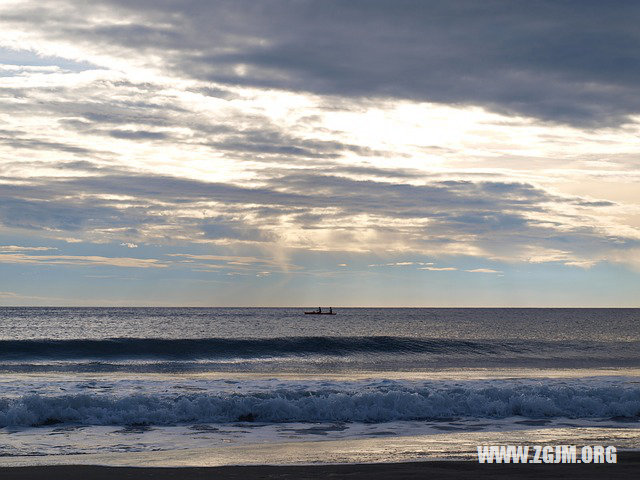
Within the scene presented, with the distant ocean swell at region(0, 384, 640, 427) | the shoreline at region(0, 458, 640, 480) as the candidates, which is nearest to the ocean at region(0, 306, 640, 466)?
the distant ocean swell at region(0, 384, 640, 427)

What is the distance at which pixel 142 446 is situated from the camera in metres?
14.1

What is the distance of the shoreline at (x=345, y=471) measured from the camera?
36.1 ft

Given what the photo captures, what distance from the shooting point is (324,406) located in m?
18.7

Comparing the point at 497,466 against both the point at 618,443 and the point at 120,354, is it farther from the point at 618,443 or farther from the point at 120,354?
the point at 120,354

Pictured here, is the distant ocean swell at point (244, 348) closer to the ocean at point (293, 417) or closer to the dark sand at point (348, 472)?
the ocean at point (293, 417)

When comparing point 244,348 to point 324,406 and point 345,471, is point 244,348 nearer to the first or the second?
point 324,406

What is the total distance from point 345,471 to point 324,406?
733cm

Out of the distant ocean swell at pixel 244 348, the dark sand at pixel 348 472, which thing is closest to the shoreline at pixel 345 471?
the dark sand at pixel 348 472

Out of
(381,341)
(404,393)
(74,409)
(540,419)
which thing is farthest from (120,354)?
(540,419)

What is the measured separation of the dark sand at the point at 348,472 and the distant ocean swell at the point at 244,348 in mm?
27469

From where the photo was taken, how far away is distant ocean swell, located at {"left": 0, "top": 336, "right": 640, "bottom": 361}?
1532 inches

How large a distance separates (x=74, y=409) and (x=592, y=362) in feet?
108

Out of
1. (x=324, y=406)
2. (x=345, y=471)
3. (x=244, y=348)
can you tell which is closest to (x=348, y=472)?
(x=345, y=471)

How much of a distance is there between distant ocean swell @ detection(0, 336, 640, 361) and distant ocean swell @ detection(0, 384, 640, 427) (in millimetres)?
20544
